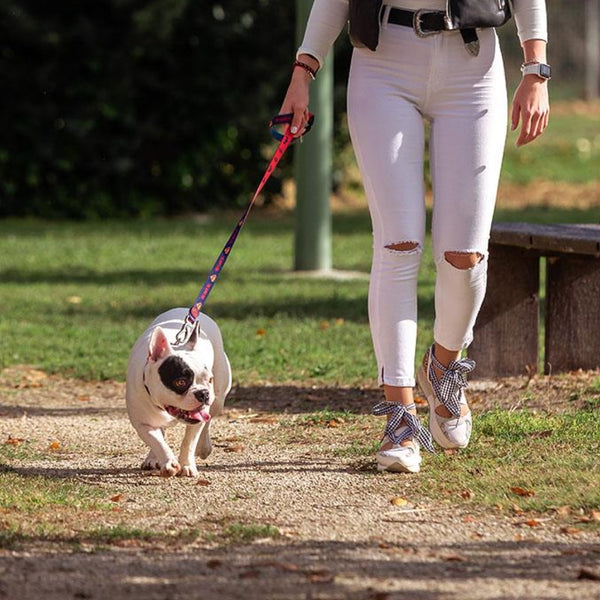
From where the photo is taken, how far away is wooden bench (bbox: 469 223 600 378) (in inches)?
267

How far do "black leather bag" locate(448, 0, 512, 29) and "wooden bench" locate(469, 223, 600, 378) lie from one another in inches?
75.9

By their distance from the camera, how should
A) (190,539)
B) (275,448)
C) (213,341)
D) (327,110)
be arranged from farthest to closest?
(327,110) < (275,448) < (213,341) < (190,539)

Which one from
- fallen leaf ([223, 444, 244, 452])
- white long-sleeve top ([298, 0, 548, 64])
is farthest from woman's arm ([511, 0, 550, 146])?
fallen leaf ([223, 444, 244, 452])

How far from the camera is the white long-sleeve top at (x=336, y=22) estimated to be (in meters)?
5.06

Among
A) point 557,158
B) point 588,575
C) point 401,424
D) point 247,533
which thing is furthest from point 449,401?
point 557,158

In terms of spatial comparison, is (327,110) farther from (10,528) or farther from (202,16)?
(10,528)

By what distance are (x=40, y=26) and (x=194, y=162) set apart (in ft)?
7.46

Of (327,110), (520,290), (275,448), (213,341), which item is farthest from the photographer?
(327,110)

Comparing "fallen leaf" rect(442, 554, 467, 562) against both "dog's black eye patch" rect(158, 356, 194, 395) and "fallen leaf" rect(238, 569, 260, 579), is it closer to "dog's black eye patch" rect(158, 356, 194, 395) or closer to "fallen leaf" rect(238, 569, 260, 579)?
"fallen leaf" rect(238, 569, 260, 579)

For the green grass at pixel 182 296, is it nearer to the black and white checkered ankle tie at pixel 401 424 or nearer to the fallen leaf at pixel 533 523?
the black and white checkered ankle tie at pixel 401 424

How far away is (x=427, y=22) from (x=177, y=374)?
1.44 meters

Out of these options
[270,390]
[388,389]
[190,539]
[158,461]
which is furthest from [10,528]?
[270,390]

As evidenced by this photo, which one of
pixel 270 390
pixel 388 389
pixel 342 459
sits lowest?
pixel 270 390

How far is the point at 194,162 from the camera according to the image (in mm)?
15414
